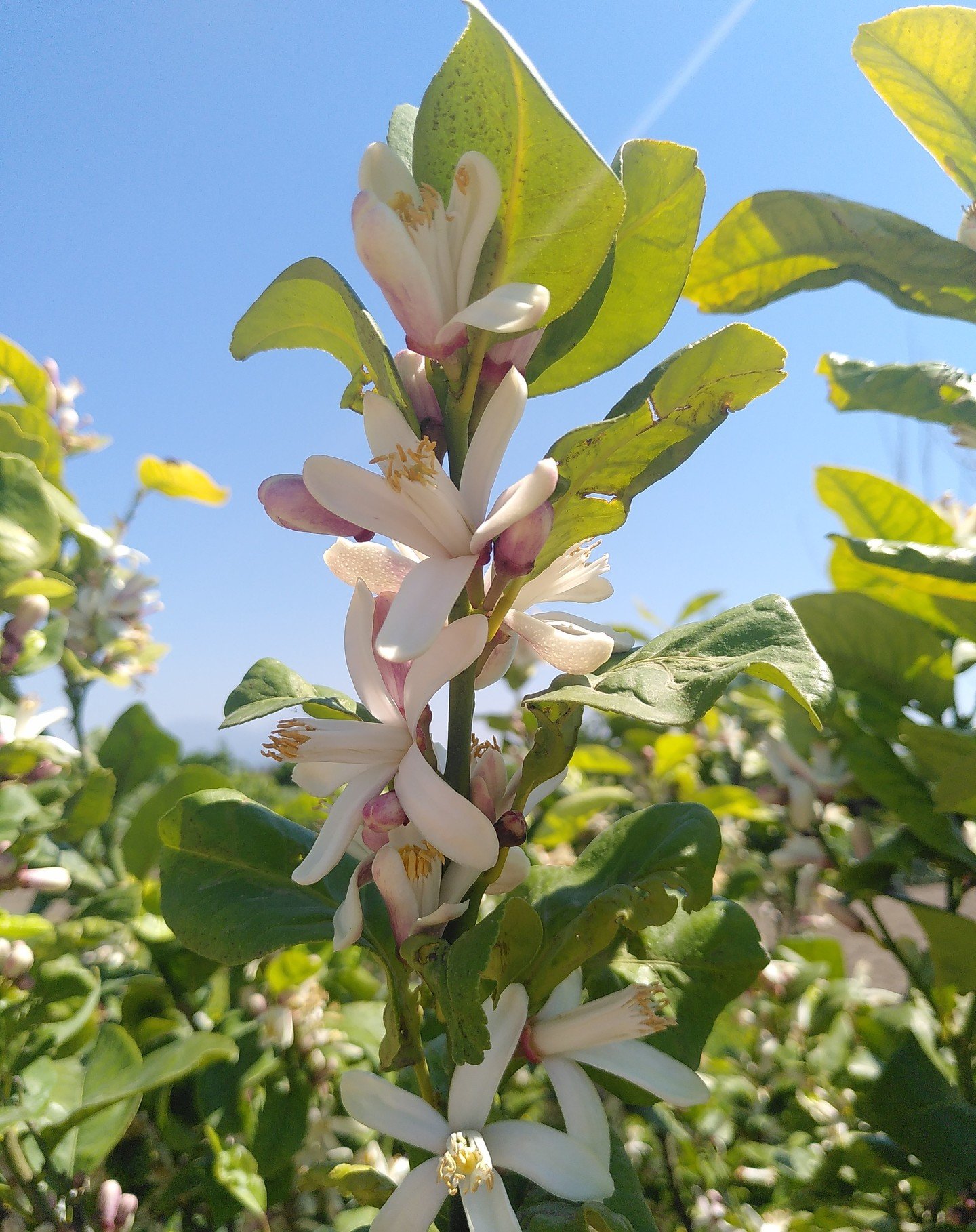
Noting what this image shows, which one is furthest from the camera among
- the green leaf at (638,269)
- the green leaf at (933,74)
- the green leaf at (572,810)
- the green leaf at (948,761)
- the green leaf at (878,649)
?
the green leaf at (572,810)

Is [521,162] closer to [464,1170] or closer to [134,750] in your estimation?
[464,1170]

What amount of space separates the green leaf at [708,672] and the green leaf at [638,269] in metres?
0.27

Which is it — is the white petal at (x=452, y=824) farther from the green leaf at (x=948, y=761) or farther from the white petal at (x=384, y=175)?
the green leaf at (x=948, y=761)

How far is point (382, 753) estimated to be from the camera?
59 centimetres

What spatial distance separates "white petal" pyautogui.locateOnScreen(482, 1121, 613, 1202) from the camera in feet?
1.78

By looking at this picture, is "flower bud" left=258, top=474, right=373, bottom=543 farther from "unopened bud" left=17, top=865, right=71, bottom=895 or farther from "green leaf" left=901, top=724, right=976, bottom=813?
"unopened bud" left=17, top=865, right=71, bottom=895

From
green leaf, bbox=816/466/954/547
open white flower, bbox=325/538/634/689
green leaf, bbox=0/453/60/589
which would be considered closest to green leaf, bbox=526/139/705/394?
open white flower, bbox=325/538/634/689

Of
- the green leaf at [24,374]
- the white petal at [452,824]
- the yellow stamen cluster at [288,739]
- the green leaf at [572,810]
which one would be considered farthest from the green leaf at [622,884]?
the green leaf at [24,374]

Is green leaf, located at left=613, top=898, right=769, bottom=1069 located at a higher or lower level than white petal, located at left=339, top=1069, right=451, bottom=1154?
higher

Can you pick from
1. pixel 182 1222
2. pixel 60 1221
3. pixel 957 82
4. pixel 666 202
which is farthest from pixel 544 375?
pixel 182 1222

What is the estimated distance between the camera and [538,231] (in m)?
0.60

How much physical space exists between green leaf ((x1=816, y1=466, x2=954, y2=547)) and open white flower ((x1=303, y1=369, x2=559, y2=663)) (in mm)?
971

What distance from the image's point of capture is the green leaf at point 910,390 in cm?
112

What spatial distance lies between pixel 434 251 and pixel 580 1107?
67cm
